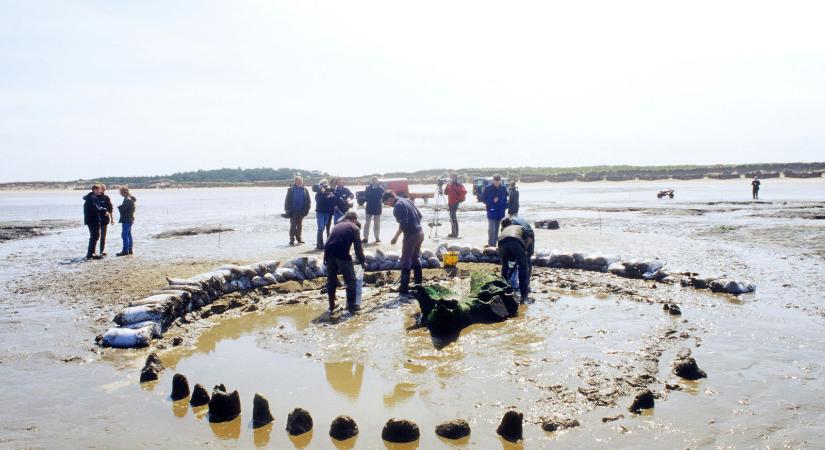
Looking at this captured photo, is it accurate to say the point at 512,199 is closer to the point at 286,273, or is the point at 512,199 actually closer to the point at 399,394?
the point at 286,273

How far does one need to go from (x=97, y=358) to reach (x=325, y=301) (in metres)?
3.64

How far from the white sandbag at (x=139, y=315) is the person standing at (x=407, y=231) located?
3.72 metres

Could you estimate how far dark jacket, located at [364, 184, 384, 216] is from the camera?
1528 cm

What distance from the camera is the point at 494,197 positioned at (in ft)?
45.5

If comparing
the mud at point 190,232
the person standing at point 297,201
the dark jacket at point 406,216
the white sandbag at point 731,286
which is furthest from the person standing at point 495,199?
the mud at point 190,232

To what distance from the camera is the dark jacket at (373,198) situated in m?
15.3

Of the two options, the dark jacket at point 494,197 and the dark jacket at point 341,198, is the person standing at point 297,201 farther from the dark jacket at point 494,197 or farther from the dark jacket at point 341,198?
the dark jacket at point 494,197

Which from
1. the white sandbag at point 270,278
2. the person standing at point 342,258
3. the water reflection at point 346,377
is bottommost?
the water reflection at point 346,377

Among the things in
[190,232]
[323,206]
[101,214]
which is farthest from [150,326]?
[190,232]

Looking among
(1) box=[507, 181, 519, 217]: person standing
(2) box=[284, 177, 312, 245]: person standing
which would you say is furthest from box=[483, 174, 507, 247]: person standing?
(2) box=[284, 177, 312, 245]: person standing

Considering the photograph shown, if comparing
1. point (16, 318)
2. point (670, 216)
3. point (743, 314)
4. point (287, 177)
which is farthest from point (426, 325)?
point (287, 177)

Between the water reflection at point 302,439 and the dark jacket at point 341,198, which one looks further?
the dark jacket at point 341,198

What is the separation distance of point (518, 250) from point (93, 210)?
10.7m

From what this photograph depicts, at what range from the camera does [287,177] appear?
11775 centimetres
